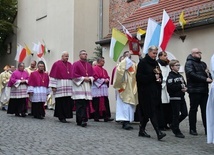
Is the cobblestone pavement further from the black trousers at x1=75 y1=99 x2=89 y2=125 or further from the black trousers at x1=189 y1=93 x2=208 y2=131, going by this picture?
the black trousers at x1=75 y1=99 x2=89 y2=125

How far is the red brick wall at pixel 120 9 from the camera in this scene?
57.9 ft

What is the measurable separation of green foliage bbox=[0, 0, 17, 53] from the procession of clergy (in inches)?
572

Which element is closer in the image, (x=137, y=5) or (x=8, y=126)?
(x=8, y=126)

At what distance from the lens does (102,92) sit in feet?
40.4

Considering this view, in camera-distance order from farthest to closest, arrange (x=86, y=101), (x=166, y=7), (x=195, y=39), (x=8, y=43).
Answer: (x=8, y=43) → (x=166, y=7) → (x=195, y=39) → (x=86, y=101)

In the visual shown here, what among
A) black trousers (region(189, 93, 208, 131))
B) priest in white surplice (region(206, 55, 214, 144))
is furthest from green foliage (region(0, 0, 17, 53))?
priest in white surplice (region(206, 55, 214, 144))

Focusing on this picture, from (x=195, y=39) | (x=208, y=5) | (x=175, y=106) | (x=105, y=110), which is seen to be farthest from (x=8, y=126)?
(x=208, y=5)

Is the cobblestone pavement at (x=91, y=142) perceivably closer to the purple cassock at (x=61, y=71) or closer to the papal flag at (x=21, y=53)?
the purple cassock at (x=61, y=71)

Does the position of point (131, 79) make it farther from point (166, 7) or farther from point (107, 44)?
point (107, 44)

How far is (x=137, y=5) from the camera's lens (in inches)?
683

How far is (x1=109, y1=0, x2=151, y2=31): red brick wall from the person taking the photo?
17.6m

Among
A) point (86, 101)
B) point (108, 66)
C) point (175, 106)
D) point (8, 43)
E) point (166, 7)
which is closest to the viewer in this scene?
point (175, 106)

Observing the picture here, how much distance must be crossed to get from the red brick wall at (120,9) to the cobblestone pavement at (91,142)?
29.4 feet

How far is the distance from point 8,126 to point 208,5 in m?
6.79
